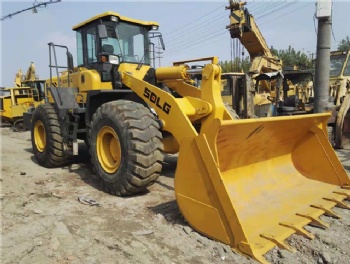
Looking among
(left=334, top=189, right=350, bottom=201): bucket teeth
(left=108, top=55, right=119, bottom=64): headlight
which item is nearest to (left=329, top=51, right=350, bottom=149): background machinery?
(left=334, top=189, right=350, bottom=201): bucket teeth

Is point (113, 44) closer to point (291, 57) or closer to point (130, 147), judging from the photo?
point (130, 147)

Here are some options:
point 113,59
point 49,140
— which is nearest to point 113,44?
point 113,59

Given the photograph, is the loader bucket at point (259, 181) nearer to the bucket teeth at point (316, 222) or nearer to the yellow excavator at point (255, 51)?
the bucket teeth at point (316, 222)

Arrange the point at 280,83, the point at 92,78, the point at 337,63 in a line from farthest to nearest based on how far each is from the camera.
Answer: the point at 280,83
the point at 337,63
the point at 92,78

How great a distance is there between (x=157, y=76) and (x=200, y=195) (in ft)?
9.22

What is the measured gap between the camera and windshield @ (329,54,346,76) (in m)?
9.54

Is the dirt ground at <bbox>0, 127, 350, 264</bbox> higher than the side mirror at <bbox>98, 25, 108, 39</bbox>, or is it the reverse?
the side mirror at <bbox>98, 25, 108, 39</bbox>

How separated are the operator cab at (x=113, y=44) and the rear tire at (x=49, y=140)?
116cm

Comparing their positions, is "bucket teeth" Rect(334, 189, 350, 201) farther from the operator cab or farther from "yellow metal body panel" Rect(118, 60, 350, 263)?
the operator cab

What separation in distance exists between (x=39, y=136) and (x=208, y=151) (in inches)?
188

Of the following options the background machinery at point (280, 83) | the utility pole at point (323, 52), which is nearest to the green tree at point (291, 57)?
the background machinery at point (280, 83)

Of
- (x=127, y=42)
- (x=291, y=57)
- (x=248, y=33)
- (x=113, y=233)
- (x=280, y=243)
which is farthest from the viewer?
(x=291, y=57)

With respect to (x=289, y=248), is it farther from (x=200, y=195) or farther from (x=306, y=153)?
(x=306, y=153)

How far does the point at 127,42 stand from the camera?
5.81 metres
